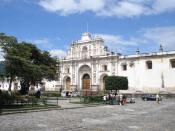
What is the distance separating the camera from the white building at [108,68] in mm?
49688

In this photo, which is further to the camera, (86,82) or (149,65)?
(86,82)

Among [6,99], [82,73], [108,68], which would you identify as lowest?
[6,99]

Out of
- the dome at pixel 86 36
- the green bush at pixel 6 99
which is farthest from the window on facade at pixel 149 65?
the green bush at pixel 6 99

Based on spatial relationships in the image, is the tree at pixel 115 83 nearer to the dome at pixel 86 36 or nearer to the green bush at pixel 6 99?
the dome at pixel 86 36

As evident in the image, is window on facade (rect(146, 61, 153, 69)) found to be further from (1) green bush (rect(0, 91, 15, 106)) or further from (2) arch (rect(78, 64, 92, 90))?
(1) green bush (rect(0, 91, 15, 106))

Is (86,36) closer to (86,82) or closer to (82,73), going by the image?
(82,73)

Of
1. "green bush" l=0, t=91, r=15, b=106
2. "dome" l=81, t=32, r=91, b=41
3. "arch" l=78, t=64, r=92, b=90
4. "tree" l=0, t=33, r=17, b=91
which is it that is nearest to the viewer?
"green bush" l=0, t=91, r=15, b=106

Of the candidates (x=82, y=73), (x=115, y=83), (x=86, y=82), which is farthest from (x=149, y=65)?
(x=82, y=73)

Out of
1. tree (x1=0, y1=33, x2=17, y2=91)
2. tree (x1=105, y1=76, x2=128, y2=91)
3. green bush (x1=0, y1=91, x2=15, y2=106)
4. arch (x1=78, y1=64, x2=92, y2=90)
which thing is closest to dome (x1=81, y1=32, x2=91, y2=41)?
arch (x1=78, y1=64, x2=92, y2=90)

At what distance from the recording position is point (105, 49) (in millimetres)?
56938

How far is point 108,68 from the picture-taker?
55.5 meters

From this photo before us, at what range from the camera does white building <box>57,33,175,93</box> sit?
49688 millimetres

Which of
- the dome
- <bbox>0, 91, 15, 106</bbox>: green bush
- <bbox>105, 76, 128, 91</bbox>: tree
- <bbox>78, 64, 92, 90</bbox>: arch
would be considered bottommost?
<bbox>0, 91, 15, 106</bbox>: green bush

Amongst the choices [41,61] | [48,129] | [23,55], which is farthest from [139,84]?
[48,129]
